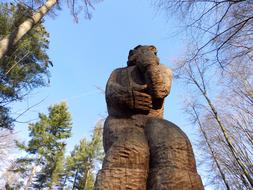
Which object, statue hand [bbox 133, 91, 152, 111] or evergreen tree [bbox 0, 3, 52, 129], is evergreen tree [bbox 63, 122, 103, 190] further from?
statue hand [bbox 133, 91, 152, 111]

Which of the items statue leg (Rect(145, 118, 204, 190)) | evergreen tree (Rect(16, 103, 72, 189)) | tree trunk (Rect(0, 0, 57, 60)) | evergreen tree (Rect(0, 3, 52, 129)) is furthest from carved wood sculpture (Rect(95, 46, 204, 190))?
evergreen tree (Rect(16, 103, 72, 189))

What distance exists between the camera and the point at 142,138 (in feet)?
7.76

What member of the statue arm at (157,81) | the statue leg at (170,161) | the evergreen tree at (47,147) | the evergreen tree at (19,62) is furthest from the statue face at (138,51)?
the evergreen tree at (47,147)

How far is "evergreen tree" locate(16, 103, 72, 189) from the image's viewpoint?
1914 centimetres

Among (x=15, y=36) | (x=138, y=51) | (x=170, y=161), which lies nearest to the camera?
A: (x=170, y=161)

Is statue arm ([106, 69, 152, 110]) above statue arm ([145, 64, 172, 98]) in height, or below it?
below

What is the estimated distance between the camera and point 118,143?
225 centimetres

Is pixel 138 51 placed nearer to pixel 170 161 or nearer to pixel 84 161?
pixel 170 161

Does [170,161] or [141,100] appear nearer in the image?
[170,161]

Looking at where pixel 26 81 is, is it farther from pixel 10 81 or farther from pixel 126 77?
pixel 126 77

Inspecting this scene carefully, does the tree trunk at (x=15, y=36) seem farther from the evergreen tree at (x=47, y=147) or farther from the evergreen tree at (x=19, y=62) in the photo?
the evergreen tree at (x=47, y=147)

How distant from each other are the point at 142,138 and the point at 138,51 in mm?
1208

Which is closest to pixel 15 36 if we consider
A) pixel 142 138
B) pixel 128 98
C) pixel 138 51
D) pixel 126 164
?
pixel 138 51

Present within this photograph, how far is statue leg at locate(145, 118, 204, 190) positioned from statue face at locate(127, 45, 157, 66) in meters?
1.01
